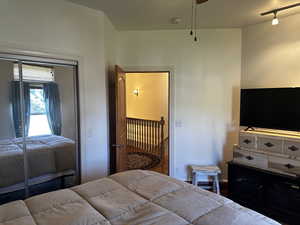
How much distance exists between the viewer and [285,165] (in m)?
2.65

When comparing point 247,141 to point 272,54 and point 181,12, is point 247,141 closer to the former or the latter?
point 272,54

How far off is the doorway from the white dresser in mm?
1425

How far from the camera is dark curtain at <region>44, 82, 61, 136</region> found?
2.49 meters

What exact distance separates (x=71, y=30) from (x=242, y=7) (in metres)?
2.24

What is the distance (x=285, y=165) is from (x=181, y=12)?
8.03 ft

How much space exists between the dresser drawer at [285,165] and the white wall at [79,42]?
7.52 ft

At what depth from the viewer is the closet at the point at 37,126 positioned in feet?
7.26

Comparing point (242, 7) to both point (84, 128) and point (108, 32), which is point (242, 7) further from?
point (84, 128)

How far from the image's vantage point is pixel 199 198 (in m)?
1.52

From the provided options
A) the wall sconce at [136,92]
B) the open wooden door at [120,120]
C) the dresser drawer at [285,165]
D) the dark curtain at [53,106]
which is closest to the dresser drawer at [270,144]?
the dresser drawer at [285,165]

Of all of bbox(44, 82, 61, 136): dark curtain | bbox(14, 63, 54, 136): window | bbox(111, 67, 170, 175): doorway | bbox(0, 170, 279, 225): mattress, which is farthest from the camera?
bbox(111, 67, 170, 175): doorway

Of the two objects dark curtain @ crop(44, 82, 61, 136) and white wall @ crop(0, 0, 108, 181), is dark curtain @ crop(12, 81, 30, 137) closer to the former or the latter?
dark curtain @ crop(44, 82, 61, 136)

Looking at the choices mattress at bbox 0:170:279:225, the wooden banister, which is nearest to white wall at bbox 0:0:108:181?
mattress at bbox 0:170:279:225

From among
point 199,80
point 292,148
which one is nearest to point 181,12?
point 199,80
